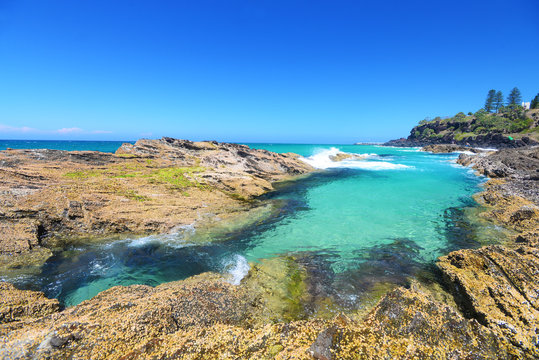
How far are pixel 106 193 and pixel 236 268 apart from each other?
980cm

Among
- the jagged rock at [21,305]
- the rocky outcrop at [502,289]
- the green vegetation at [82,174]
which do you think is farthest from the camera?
the green vegetation at [82,174]

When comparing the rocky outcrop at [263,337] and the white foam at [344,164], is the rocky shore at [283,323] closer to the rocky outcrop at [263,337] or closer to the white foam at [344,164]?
the rocky outcrop at [263,337]

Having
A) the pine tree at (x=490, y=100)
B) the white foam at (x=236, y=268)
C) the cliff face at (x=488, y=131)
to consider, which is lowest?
the white foam at (x=236, y=268)

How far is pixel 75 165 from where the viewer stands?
1681 centimetres

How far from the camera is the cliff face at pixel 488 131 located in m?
85.5

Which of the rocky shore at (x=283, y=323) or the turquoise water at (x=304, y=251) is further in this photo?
the turquoise water at (x=304, y=251)

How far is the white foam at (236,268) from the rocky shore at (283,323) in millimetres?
377

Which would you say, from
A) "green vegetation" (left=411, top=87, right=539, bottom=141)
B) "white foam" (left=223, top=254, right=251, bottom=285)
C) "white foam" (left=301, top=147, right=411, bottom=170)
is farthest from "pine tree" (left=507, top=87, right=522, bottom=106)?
"white foam" (left=223, top=254, right=251, bottom=285)

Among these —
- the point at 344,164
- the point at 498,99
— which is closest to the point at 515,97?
the point at 498,99

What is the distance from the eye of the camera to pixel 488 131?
107500 millimetres

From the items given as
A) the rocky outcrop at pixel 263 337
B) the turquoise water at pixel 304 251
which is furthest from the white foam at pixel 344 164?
the rocky outcrop at pixel 263 337

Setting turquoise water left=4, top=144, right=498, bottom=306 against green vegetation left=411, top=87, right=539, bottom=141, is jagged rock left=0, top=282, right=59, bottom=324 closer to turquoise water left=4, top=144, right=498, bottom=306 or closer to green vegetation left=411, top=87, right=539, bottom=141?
turquoise water left=4, top=144, right=498, bottom=306

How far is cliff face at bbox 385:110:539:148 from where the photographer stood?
85525 millimetres

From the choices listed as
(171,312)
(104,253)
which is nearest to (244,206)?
(104,253)
